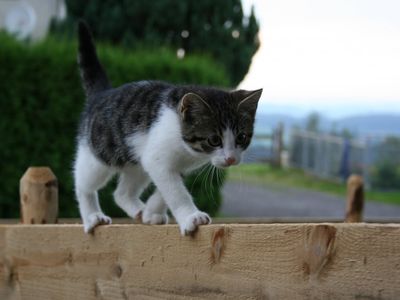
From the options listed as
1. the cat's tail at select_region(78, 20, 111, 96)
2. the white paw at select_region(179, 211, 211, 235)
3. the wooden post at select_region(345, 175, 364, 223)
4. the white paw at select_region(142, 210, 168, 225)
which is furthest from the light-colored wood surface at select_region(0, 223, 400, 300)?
the wooden post at select_region(345, 175, 364, 223)

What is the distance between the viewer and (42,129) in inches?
260

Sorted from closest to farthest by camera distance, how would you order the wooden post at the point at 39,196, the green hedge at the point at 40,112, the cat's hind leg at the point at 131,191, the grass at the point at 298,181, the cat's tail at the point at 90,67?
the wooden post at the point at 39,196
the cat's hind leg at the point at 131,191
the cat's tail at the point at 90,67
the green hedge at the point at 40,112
the grass at the point at 298,181

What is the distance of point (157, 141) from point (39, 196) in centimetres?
56

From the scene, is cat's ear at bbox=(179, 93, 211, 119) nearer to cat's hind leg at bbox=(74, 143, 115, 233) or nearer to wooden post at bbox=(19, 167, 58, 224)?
cat's hind leg at bbox=(74, 143, 115, 233)

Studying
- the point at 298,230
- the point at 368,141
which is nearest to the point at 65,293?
the point at 298,230

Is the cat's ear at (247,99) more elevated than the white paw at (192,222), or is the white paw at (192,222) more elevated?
the cat's ear at (247,99)

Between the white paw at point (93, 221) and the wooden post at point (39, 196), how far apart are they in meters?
0.19

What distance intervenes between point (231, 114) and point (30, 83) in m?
4.61

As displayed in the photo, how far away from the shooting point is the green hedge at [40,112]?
635 cm

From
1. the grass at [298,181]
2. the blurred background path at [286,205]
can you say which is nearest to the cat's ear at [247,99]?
the blurred background path at [286,205]

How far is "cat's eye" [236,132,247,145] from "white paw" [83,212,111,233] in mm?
513

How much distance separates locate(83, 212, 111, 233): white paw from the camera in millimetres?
2070

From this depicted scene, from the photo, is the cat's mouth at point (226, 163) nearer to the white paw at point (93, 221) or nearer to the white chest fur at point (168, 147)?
the white chest fur at point (168, 147)

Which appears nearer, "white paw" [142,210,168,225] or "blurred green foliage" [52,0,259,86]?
"white paw" [142,210,168,225]
